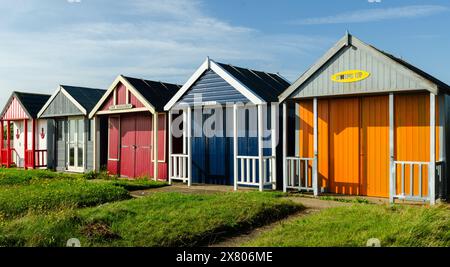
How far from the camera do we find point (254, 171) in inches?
516

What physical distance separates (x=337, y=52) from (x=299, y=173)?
11.0 feet

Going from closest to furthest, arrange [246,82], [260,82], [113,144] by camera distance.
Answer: [246,82] < [260,82] < [113,144]

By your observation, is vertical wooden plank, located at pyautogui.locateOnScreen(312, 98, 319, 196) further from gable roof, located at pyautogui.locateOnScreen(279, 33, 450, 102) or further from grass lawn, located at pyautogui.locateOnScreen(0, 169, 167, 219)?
grass lawn, located at pyautogui.locateOnScreen(0, 169, 167, 219)

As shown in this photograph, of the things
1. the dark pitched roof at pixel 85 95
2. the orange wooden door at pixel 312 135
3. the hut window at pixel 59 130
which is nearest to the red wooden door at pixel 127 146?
the dark pitched roof at pixel 85 95

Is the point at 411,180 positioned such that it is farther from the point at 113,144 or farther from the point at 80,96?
the point at 80,96

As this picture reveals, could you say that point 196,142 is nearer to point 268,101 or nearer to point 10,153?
point 268,101

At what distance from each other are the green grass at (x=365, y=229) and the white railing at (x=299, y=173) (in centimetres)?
363

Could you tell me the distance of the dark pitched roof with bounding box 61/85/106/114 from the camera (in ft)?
66.1

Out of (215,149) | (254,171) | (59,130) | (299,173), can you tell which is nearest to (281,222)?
(299,173)

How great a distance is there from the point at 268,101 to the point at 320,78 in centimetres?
182

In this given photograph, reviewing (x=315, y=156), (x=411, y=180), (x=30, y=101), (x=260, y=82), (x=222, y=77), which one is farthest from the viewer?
(x=30, y=101)

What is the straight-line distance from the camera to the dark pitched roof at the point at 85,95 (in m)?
20.1

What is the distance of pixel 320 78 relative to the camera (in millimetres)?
11797
